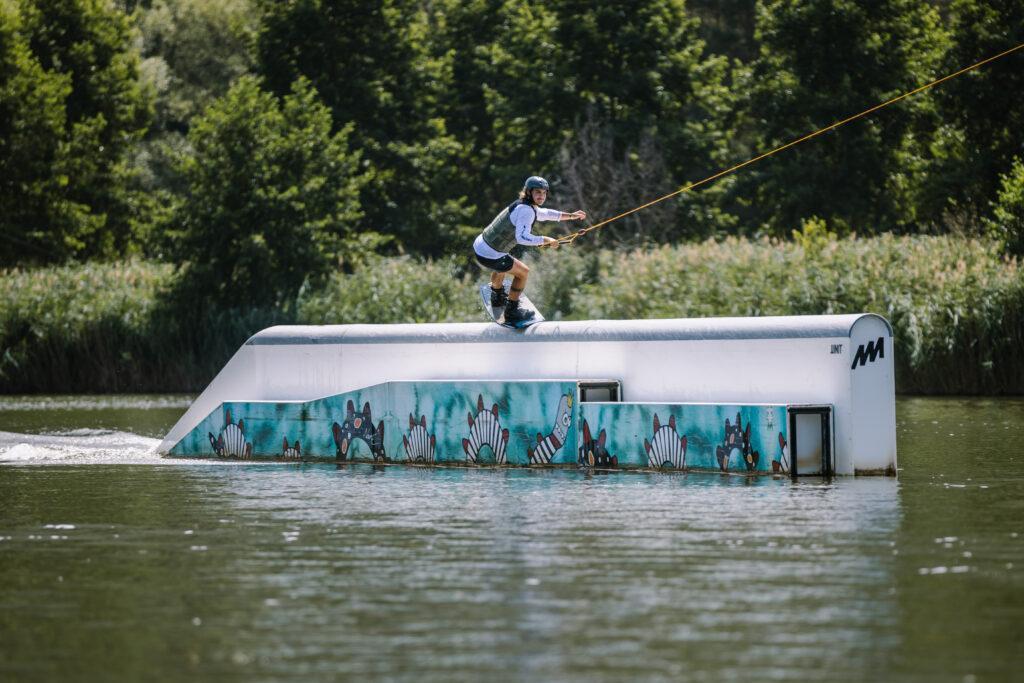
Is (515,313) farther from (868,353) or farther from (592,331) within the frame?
(868,353)

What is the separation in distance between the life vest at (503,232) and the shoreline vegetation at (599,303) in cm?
1138

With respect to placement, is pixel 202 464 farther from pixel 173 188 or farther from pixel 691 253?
pixel 173 188

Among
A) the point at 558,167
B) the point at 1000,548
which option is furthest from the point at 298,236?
the point at 1000,548

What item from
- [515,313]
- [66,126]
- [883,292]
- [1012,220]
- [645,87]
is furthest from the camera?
[66,126]

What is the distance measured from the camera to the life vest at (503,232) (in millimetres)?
15266

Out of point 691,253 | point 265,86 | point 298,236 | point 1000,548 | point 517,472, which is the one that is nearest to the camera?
point 1000,548

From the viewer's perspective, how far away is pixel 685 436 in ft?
46.1

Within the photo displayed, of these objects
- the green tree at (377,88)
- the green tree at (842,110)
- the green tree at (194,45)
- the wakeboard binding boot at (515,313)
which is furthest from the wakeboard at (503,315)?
the green tree at (194,45)

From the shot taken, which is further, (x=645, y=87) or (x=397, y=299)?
(x=645, y=87)

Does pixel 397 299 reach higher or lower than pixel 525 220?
higher

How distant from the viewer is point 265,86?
48.3 meters

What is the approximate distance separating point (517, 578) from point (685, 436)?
6.02 metres

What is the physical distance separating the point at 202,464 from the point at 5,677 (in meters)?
9.54

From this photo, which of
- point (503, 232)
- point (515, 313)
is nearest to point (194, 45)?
point (515, 313)
